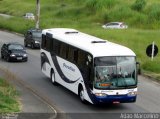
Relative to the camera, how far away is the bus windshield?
23266mm

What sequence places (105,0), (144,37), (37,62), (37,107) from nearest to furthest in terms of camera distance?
(37,107) → (37,62) → (144,37) → (105,0)

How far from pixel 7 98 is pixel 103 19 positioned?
177 feet

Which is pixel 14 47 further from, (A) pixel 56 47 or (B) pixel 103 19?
(B) pixel 103 19

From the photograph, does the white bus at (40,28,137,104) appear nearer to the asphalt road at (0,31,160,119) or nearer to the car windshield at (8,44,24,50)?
the asphalt road at (0,31,160,119)

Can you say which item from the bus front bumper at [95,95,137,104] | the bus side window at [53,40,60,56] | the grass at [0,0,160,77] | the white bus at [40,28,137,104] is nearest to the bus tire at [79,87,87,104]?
the white bus at [40,28,137,104]

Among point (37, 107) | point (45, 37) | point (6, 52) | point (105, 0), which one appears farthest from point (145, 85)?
point (105, 0)

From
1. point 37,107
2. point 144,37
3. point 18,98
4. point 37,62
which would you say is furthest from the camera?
point 144,37

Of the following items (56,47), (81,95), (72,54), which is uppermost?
(72,54)

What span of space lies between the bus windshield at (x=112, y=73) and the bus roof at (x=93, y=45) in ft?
1.11

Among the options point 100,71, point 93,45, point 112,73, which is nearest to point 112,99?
point 112,73

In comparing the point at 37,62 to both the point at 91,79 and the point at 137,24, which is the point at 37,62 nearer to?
the point at 91,79

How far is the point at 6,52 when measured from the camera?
134 ft

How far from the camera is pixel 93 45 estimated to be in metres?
25.0

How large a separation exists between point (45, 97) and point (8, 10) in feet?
255
